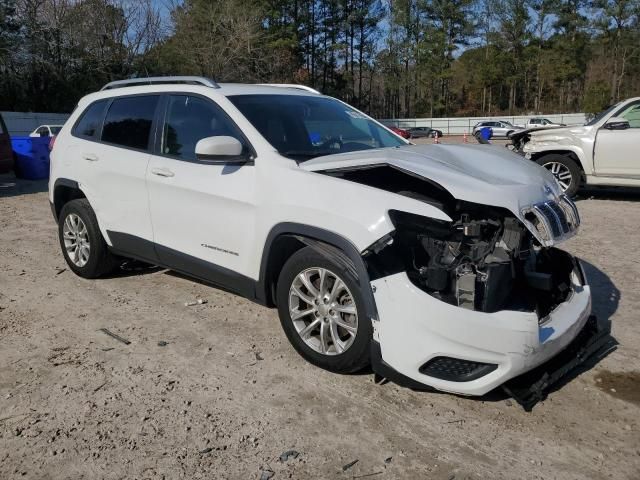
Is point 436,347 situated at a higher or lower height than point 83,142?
lower

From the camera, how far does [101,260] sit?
5273 millimetres

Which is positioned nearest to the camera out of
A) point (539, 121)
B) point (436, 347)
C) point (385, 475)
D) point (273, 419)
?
point (385, 475)

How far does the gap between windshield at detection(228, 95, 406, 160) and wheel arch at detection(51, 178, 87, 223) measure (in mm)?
2236

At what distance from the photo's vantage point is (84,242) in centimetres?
538

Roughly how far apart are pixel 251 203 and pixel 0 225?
252 inches

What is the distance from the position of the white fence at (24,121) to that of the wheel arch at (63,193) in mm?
26764

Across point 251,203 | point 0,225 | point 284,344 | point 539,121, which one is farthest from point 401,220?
point 539,121

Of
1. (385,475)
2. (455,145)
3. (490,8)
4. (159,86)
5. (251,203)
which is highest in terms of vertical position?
(490,8)

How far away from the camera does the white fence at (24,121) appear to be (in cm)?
2988

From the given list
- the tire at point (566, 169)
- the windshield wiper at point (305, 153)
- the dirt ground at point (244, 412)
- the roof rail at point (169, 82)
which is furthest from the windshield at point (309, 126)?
the tire at point (566, 169)

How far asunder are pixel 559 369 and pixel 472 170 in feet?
4.11

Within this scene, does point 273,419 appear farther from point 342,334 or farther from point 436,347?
point 436,347

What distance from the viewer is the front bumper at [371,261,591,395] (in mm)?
2893

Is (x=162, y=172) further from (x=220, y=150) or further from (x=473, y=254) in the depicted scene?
(x=473, y=254)
